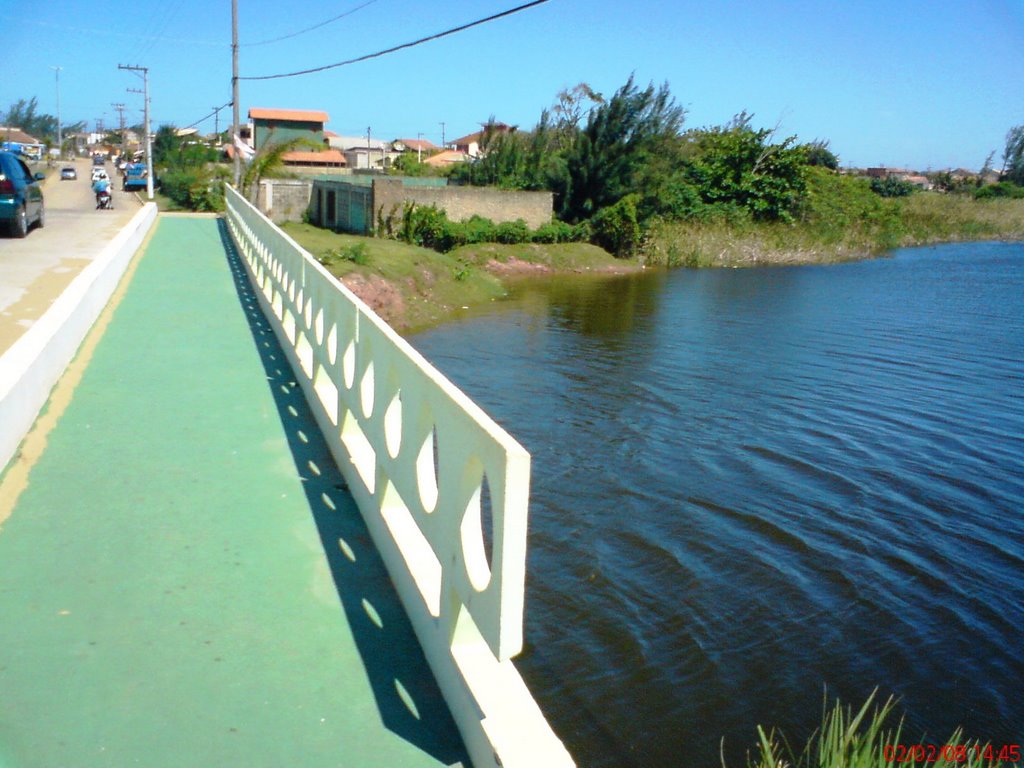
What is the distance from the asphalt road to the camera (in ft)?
33.4

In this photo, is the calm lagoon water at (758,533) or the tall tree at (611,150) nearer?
the calm lagoon water at (758,533)

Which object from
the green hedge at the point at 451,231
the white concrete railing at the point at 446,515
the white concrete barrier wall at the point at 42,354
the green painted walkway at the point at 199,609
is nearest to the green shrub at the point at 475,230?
the green hedge at the point at 451,231

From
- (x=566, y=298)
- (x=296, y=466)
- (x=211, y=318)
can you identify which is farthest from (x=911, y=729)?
(x=566, y=298)

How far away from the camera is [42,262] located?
593 inches

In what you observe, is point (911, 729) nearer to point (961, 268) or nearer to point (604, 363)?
point (604, 363)

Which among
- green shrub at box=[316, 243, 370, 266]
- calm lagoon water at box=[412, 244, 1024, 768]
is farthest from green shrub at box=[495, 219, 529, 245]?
calm lagoon water at box=[412, 244, 1024, 768]

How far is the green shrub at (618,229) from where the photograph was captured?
43.8m

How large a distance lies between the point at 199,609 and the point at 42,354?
384 cm

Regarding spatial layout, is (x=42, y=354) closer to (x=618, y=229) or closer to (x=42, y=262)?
(x=42, y=262)

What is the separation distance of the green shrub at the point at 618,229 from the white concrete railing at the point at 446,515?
38259 mm

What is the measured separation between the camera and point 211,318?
11.6 meters

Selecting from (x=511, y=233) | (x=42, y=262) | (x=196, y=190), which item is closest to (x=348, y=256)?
(x=42, y=262)

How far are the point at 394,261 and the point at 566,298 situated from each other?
21.7 feet

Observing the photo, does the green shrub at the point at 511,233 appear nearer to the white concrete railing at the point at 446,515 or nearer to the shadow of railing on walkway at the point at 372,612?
the shadow of railing on walkway at the point at 372,612
